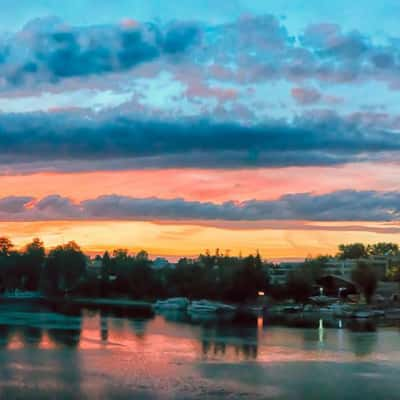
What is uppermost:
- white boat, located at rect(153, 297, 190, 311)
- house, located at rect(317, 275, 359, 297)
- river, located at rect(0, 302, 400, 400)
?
house, located at rect(317, 275, 359, 297)

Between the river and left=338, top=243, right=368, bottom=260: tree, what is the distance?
419ft

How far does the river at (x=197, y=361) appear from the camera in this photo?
2973 cm

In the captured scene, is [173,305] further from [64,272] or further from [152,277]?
[64,272]

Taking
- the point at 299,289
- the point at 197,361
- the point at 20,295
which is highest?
the point at 299,289

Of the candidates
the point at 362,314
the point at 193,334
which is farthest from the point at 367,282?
the point at 193,334

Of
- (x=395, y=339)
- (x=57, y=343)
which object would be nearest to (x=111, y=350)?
(x=57, y=343)

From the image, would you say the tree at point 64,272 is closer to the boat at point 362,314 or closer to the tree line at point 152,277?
the tree line at point 152,277

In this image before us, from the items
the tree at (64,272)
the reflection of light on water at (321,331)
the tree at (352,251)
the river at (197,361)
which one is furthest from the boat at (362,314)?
the tree at (352,251)

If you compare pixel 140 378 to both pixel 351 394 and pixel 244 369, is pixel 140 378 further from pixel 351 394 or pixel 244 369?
pixel 351 394

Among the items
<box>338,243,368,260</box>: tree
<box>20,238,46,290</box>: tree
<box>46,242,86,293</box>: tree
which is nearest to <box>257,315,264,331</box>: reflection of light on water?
<box>46,242,86,293</box>: tree

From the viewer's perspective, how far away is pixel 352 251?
623ft

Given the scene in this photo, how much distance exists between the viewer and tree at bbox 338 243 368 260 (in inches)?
7407

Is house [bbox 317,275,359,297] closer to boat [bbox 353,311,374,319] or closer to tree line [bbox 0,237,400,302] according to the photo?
tree line [bbox 0,237,400,302]

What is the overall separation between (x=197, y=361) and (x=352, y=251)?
514ft
